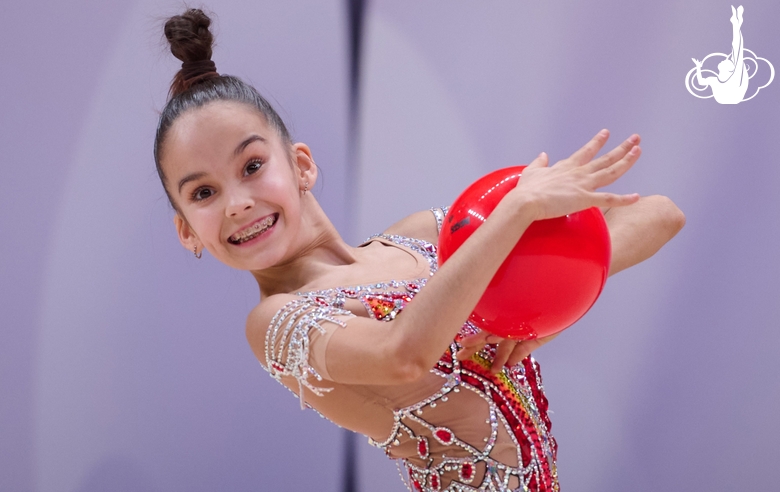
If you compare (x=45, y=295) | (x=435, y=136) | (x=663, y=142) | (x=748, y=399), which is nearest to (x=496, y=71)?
(x=435, y=136)

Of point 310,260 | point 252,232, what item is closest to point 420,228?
point 310,260

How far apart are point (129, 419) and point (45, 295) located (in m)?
0.39

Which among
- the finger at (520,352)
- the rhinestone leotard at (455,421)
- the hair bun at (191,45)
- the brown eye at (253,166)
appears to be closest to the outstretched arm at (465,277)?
the rhinestone leotard at (455,421)

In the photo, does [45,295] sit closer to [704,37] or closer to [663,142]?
[663,142]

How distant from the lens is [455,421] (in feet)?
4.27

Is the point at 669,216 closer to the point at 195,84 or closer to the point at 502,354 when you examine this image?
the point at 502,354

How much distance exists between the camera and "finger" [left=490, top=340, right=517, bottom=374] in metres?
1.31

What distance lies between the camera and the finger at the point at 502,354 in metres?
1.31

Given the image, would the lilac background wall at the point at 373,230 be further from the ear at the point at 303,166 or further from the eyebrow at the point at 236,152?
the eyebrow at the point at 236,152

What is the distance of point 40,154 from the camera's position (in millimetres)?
1928

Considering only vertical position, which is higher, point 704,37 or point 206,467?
point 704,37

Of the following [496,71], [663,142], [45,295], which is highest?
[496,71]

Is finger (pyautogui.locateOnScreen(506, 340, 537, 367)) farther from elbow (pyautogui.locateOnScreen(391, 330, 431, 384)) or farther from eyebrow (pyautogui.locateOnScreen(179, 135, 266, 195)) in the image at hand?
eyebrow (pyautogui.locateOnScreen(179, 135, 266, 195))

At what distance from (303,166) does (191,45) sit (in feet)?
1.02
